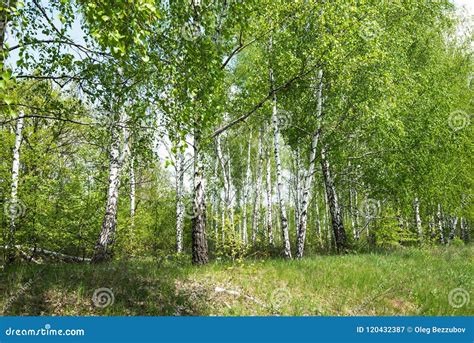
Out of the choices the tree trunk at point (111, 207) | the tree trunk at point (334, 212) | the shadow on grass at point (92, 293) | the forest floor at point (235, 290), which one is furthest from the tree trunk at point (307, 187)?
the tree trunk at point (111, 207)

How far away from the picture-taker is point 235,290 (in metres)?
8.45

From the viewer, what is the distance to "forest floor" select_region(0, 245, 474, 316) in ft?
23.9

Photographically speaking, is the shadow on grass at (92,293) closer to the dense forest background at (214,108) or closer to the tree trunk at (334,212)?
the dense forest background at (214,108)

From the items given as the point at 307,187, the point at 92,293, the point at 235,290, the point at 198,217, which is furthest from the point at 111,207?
the point at 307,187

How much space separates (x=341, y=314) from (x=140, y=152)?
6471 millimetres

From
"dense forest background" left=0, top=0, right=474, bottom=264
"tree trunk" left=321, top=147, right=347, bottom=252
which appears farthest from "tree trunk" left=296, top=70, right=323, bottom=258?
"tree trunk" left=321, top=147, right=347, bottom=252

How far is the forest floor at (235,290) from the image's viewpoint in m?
7.27

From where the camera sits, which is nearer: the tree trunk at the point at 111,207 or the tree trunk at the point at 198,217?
the tree trunk at the point at 198,217

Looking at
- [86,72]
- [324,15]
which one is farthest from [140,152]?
[324,15]

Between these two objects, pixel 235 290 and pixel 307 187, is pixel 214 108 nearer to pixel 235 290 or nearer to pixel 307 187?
pixel 235 290

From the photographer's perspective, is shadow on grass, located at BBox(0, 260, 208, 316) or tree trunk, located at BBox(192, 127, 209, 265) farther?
tree trunk, located at BBox(192, 127, 209, 265)

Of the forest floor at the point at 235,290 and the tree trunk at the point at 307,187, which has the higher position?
the tree trunk at the point at 307,187

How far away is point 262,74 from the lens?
14.4 m

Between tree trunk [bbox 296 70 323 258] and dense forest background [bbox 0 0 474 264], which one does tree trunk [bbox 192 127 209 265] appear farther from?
tree trunk [bbox 296 70 323 258]
